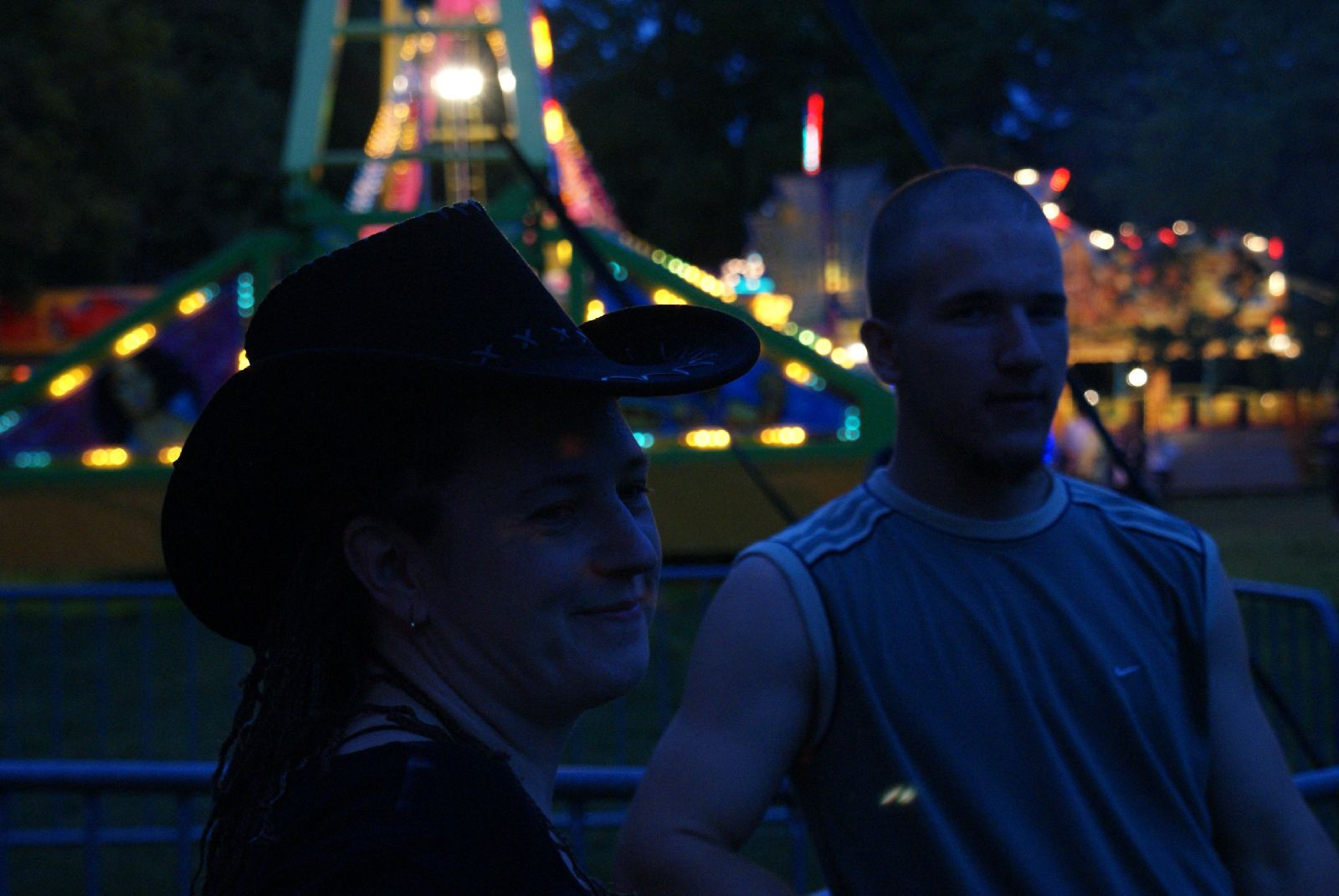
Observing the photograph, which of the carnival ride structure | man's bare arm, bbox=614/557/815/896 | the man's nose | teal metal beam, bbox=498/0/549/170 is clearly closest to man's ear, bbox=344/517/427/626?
man's bare arm, bbox=614/557/815/896

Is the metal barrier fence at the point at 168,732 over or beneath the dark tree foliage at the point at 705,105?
beneath

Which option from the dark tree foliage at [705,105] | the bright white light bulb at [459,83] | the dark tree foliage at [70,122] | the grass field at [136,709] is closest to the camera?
the grass field at [136,709]

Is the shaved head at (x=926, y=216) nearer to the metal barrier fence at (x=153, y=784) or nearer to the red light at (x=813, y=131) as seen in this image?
the metal barrier fence at (x=153, y=784)

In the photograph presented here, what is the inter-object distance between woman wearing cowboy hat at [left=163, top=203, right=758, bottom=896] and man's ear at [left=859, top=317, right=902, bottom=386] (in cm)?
93

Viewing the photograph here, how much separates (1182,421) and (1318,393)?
247cm

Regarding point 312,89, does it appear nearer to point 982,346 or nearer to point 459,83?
point 459,83

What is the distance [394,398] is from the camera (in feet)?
4.09

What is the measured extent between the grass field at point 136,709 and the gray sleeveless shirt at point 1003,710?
2.06 metres

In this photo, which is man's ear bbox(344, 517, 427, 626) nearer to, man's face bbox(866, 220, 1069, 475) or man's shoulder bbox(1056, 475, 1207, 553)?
man's face bbox(866, 220, 1069, 475)

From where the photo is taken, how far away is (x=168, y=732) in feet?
21.0

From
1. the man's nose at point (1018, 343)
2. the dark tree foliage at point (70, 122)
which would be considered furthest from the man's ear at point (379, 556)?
the dark tree foliage at point (70, 122)

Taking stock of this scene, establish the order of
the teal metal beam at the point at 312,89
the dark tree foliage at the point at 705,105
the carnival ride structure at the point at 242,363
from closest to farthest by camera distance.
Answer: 1. the carnival ride structure at the point at 242,363
2. the teal metal beam at the point at 312,89
3. the dark tree foliage at the point at 705,105

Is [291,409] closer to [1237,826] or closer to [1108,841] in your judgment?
[1108,841]

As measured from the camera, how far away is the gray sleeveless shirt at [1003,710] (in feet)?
6.12
